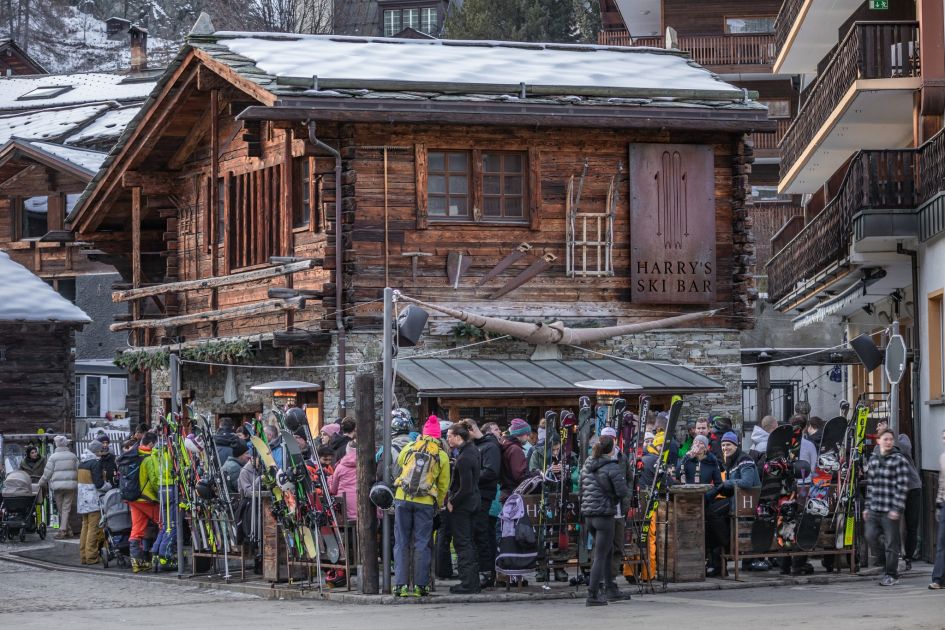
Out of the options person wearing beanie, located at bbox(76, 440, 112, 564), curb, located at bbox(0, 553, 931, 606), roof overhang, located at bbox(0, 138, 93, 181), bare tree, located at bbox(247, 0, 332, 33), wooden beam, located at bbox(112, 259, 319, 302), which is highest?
bare tree, located at bbox(247, 0, 332, 33)

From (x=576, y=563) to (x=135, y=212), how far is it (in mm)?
15030

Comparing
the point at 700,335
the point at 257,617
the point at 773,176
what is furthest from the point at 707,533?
the point at 773,176

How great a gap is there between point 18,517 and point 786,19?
18.1m

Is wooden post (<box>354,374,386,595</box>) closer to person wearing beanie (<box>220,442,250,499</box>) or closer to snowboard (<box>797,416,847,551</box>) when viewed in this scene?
person wearing beanie (<box>220,442,250,499</box>)

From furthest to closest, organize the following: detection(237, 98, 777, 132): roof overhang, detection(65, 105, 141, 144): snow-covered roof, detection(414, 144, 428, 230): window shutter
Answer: detection(65, 105, 141, 144): snow-covered roof
detection(414, 144, 428, 230): window shutter
detection(237, 98, 777, 132): roof overhang

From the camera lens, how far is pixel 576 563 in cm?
1814

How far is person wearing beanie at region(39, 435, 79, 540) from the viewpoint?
26000 mm

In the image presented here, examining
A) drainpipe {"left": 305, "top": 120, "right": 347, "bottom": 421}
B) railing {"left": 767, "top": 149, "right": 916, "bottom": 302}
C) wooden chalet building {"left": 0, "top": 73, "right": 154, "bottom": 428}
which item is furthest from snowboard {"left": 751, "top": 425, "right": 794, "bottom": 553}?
wooden chalet building {"left": 0, "top": 73, "right": 154, "bottom": 428}

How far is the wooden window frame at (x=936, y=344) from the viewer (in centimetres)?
2259

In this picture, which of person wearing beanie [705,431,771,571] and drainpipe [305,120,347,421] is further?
drainpipe [305,120,347,421]

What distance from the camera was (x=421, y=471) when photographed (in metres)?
17.0

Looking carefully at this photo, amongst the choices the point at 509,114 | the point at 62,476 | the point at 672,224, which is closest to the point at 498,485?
the point at 509,114

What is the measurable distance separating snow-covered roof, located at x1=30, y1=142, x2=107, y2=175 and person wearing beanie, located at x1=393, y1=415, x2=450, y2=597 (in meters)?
27.9

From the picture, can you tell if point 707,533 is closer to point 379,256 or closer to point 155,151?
point 379,256
